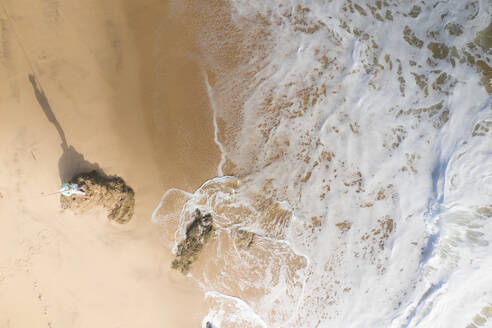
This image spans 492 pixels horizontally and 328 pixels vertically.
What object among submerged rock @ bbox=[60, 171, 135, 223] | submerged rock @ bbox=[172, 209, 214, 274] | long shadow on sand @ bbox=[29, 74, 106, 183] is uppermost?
long shadow on sand @ bbox=[29, 74, 106, 183]

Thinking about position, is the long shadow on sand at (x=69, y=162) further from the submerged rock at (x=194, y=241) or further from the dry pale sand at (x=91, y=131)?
the submerged rock at (x=194, y=241)

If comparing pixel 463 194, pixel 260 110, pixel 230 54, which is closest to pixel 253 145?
Result: pixel 260 110

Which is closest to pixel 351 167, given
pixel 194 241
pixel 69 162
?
pixel 194 241

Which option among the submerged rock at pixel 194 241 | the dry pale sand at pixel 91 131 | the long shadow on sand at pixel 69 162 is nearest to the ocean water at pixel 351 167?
the submerged rock at pixel 194 241

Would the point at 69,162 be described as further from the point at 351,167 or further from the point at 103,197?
the point at 351,167

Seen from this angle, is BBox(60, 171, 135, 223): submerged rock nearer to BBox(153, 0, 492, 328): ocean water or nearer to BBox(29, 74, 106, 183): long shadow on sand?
BBox(29, 74, 106, 183): long shadow on sand

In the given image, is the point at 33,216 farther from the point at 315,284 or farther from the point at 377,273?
the point at 377,273

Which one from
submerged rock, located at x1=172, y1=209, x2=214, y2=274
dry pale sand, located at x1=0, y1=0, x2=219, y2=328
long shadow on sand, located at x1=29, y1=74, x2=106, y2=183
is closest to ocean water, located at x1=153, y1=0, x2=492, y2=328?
submerged rock, located at x1=172, y1=209, x2=214, y2=274
